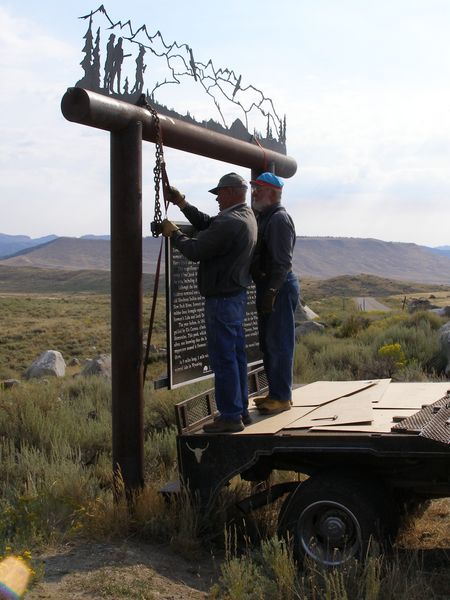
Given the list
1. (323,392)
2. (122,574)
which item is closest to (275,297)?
(323,392)

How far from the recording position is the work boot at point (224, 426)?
5613 mm

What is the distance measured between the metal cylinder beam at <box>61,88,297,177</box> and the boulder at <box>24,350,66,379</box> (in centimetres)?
1119

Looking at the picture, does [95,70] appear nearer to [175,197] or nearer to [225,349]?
[175,197]

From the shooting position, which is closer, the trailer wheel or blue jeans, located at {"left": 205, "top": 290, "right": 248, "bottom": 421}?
the trailer wheel

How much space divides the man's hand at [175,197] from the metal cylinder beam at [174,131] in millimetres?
478

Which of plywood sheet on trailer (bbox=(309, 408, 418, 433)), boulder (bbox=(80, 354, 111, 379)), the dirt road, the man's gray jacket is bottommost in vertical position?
boulder (bbox=(80, 354, 111, 379))

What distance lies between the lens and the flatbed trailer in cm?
491

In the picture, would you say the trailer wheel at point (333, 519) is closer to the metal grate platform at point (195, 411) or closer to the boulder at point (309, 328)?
the metal grate platform at point (195, 411)

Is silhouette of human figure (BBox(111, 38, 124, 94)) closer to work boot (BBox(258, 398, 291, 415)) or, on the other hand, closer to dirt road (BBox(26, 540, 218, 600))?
work boot (BBox(258, 398, 291, 415))

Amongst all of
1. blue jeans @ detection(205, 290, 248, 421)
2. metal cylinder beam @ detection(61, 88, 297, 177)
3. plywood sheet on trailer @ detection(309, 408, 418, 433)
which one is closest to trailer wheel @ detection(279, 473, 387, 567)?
plywood sheet on trailer @ detection(309, 408, 418, 433)

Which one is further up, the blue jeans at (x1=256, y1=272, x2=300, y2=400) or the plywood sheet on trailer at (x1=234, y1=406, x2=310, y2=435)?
the blue jeans at (x1=256, y1=272, x2=300, y2=400)

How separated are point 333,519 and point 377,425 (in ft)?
2.29

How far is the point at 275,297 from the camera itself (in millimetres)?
6320

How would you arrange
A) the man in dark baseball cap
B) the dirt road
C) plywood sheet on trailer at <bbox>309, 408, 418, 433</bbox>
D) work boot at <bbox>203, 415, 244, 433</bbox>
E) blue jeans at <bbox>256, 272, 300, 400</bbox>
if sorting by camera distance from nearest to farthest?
the dirt road → plywood sheet on trailer at <bbox>309, 408, 418, 433</bbox> → work boot at <bbox>203, 415, 244, 433</bbox> → the man in dark baseball cap → blue jeans at <bbox>256, 272, 300, 400</bbox>
